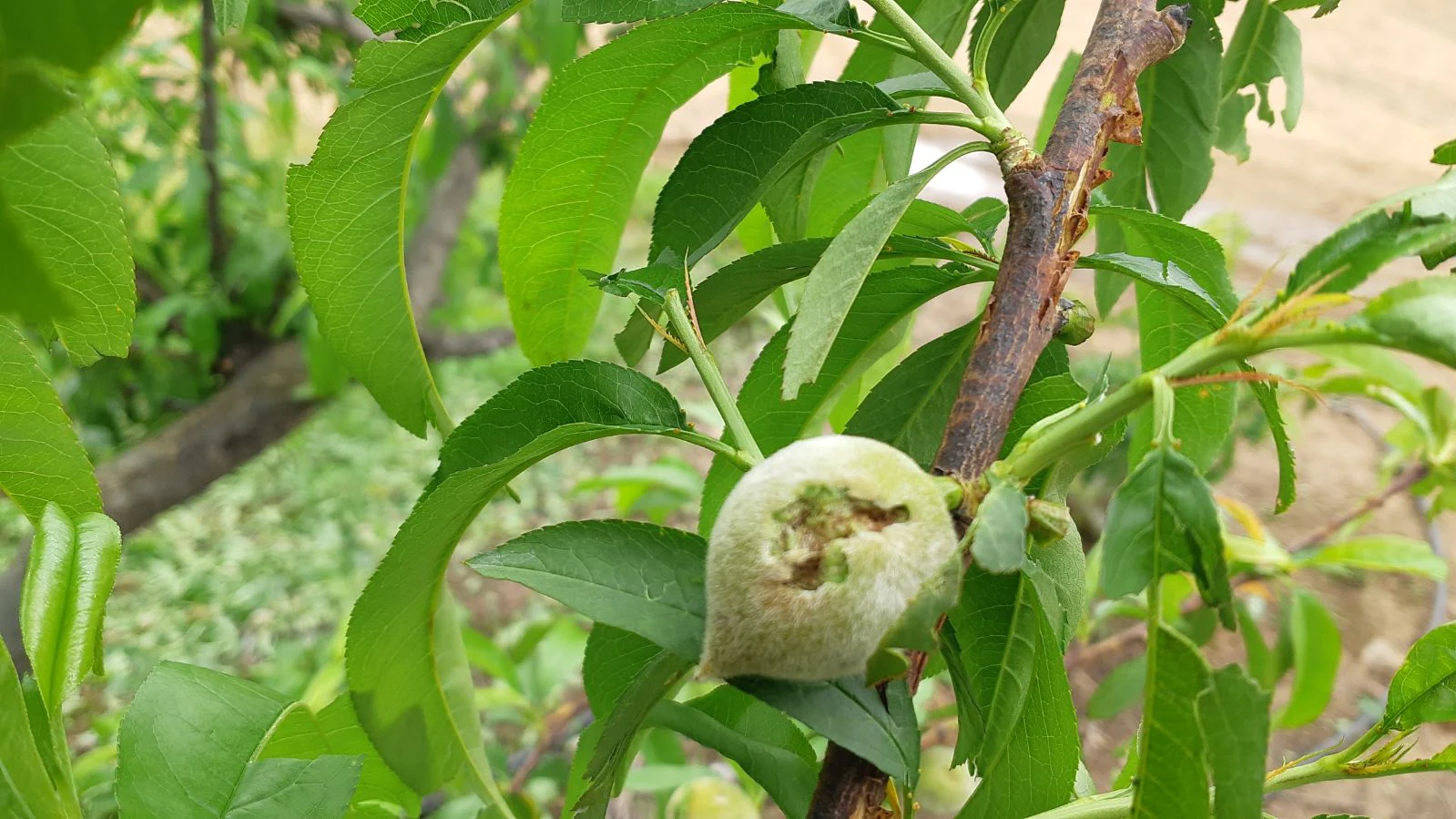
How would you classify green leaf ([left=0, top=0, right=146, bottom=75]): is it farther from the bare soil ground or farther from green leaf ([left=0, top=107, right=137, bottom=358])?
the bare soil ground

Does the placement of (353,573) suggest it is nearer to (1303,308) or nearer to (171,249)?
(171,249)

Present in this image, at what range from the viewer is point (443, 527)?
0.44 metres

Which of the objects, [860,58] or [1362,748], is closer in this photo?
[1362,748]

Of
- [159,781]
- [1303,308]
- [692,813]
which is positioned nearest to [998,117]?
[1303,308]

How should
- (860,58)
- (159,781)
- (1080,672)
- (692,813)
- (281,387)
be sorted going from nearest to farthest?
(159,781) → (860,58) → (692,813) → (281,387) → (1080,672)

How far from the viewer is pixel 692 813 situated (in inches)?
41.1

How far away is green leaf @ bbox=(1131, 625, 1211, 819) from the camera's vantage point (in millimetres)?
301

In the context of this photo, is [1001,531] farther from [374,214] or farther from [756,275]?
[374,214]

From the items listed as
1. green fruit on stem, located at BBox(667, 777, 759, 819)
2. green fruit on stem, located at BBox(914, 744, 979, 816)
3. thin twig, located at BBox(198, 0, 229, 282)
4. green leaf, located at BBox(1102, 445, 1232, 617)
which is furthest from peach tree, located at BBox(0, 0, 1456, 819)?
thin twig, located at BBox(198, 0, 229, 282)

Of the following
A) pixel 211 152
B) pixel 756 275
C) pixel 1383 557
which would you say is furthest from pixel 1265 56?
pixel 211 152

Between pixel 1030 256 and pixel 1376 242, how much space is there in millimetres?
139

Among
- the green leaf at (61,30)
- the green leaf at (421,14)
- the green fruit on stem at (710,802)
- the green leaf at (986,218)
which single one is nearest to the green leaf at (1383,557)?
the green fruit on stem at (710,802)

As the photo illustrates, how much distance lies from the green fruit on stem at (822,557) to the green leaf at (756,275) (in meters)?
0.17

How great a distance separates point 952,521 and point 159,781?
0.35 m
